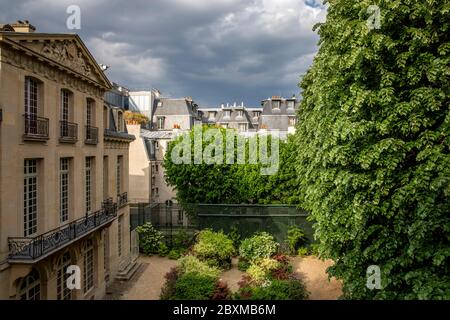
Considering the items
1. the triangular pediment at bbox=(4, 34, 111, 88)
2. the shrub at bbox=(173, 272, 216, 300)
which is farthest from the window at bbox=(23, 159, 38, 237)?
the shrub at bbox=(173, 272, 216, 300)

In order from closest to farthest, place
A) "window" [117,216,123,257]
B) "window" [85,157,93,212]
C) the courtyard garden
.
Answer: the courtyard garden, "window" [85,157,93,212], "window" [117,216,123,257]

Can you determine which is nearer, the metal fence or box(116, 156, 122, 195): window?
box(116, 156, 122, 195): window

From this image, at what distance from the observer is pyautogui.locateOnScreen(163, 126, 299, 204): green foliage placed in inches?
954

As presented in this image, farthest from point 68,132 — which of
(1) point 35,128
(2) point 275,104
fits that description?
(2) point 275,104

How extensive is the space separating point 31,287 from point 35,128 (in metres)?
5.59

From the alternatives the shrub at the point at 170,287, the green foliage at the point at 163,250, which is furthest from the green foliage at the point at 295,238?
the shrub at the point at 170,287

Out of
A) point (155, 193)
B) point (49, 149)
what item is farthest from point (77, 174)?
point (155, 193)

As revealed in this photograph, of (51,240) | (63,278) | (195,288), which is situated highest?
(51,240)

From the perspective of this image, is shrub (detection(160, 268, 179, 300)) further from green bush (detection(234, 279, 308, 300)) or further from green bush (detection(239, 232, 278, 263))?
green bush (detection(239, 232, 278, 263))

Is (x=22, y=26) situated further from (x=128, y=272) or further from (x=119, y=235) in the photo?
(x=128, y=272)

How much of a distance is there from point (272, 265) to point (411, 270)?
36.4 ft

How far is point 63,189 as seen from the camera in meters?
13.8

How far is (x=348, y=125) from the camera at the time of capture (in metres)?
8.73

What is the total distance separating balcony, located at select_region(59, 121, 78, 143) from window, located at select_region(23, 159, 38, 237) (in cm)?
169
